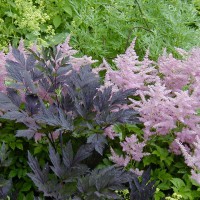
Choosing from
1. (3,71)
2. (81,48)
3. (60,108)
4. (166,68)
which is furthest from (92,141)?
(81,48)

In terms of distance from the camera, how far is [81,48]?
3268 mm

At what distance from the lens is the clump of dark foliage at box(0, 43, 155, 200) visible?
1619 millimetres

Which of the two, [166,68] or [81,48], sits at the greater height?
[166,68]

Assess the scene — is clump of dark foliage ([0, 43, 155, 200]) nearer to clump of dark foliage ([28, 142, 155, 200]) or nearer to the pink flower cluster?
clump of dark foliage ([28, 142, 155, 200])

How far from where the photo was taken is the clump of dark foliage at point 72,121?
162 centimetres

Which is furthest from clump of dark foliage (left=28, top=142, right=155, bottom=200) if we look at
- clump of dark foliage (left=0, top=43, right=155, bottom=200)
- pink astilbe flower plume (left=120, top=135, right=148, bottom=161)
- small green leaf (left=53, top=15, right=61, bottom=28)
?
small green leaf (left=53, top=15, right=61, bottom=28)

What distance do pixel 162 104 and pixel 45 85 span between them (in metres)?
0.57

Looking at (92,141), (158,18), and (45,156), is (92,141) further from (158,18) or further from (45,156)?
(158,18)

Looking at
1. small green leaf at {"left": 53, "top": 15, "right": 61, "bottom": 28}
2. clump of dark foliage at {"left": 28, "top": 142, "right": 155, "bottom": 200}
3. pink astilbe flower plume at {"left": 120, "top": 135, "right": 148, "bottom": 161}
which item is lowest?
small green leaf at {"left": 53, "top": 15, "right": 61, "bottom": 28}

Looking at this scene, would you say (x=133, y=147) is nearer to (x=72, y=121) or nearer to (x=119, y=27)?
(x=72, y=121)

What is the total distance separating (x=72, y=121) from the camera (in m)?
1.73

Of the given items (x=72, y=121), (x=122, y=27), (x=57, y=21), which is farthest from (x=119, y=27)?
(x=72, y=121)

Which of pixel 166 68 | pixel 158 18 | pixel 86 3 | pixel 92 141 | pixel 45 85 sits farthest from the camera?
pixel 86 3

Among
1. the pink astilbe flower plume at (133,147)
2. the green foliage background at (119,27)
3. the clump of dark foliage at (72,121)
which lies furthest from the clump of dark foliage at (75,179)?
the green foliage background at (119,27)
